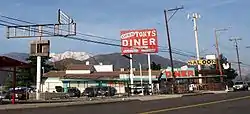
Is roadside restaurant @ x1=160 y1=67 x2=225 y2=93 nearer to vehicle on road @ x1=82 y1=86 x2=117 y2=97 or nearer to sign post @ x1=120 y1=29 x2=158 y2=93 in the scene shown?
sign post @ x1=120 y1=29 x2=158 y2=93

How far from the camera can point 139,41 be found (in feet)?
211

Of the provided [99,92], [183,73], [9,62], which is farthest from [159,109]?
[183,73]

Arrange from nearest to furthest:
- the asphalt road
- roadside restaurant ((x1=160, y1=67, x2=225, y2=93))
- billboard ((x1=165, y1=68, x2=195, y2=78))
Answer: the asphalt road, roadside restaurant ((x1=160, y1=67, x2=225, y2=93)), billboard ((x1=165, y1=68, x2=195, y2=78))

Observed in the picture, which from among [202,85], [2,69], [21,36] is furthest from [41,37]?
[202,85]

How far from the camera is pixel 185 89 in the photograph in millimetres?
62562

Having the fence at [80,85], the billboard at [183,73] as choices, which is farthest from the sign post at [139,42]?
the billboard at [183,73]

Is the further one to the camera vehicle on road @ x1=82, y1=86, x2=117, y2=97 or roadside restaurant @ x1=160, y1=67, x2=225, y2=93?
roadside restaurant @ x1=160, y1=67, x2=225, y2=93

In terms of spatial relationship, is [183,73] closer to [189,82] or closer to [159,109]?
[189,82]

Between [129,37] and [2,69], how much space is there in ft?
111

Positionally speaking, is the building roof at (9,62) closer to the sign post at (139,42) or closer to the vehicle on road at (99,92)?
the vehicle on road at (99,92)

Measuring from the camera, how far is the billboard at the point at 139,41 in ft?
208

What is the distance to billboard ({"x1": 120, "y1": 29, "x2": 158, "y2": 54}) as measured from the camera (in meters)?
63.4

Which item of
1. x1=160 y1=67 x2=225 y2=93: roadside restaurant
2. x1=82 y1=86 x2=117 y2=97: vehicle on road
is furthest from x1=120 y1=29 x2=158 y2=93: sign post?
x1=82 y1=86 x2=117 y2=97: vehicle on road

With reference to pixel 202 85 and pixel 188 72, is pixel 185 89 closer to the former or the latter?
pixel 202 85
